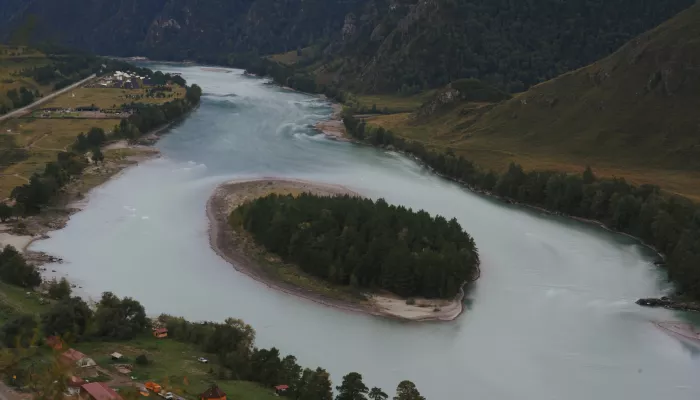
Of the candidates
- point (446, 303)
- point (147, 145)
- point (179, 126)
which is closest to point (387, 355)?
point (446, 303)

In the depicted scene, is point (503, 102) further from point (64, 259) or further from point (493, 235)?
point (64, 259)

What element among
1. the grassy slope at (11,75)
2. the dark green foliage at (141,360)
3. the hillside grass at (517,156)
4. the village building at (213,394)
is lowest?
the dark green foliage at (141,360)

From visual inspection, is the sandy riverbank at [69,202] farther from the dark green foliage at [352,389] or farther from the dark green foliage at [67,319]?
the dark green foliage at [352,389]

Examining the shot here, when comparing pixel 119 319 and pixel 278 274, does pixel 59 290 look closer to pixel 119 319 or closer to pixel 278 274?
pixel 119 319

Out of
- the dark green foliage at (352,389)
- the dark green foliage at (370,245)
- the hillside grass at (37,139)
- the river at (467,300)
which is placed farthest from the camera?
the hillside grass at (37,139)

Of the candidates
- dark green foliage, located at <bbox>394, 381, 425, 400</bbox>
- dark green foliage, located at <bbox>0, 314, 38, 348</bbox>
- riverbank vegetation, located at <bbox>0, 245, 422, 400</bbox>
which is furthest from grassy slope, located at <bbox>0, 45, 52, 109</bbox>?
dark green foliage, located at <bbox>394, 381, 425, 400</bbox>

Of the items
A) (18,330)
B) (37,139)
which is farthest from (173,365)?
(37,139)

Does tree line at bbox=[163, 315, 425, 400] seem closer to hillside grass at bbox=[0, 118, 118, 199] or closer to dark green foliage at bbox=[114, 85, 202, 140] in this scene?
hillside grass at bbox=[0, 118, 118, 199]

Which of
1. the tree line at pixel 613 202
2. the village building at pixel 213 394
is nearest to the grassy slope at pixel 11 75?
the tree line at pixel 613 202
